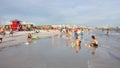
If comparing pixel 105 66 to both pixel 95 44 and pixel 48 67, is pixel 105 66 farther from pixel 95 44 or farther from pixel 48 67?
pixel 95 44

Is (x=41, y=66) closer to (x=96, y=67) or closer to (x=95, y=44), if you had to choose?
(x=96, y=67)

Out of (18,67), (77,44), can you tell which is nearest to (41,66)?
(18,67)

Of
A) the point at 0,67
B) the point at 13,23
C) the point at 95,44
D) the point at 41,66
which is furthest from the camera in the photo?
the point at 13,23

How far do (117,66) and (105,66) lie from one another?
0.73 m

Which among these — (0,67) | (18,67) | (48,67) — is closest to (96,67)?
(48,67)

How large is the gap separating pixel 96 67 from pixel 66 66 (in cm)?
163

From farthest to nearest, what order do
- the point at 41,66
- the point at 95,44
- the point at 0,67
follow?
1. the point at 95,44
2. the point at 41,66
3. the point at 0,67

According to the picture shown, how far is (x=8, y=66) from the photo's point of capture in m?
11.1

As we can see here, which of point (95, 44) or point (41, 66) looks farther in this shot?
point (95, 44)

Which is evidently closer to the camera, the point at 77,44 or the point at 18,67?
the point at 18,67

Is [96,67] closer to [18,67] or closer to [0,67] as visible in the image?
[18,67]

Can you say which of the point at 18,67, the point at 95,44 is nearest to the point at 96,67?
the point at 18,67

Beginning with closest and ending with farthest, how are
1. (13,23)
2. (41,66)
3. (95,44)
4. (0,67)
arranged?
(0,67) → (41,66) → (95,44) → (13,23)

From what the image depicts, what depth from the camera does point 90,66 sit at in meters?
11.8
